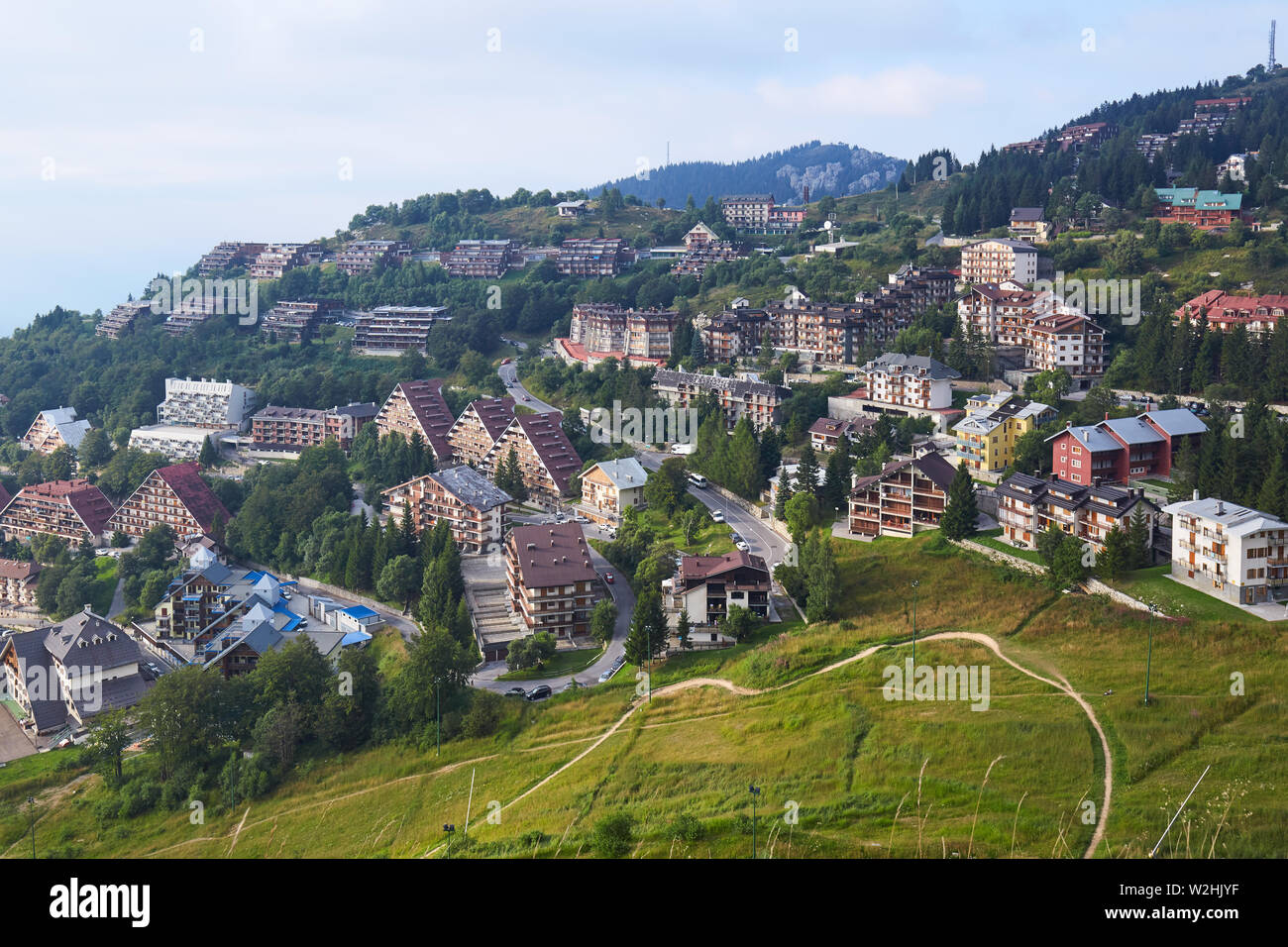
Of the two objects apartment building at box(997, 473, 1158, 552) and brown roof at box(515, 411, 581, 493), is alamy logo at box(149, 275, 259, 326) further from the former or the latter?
apartment building at box(997, 473, 1158, 552)

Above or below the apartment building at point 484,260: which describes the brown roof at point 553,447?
below

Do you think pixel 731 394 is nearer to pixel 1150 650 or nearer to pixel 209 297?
pixel 1150 650

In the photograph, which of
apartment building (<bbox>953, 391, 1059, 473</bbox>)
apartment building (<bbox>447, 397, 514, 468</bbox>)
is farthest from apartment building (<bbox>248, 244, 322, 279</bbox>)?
apartment building (<bbox>953, 391, 1059, 473</bbox>)

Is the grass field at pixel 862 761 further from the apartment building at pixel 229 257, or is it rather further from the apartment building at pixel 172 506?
the apartment building at pixel 229 257

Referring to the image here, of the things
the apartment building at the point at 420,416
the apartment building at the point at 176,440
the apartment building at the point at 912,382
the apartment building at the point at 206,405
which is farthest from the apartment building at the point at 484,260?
the apartment building at the point at 912,382

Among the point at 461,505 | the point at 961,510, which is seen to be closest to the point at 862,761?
the point at 961,510

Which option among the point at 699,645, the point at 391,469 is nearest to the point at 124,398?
the point at 391,469

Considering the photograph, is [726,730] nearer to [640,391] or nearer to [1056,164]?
[640,391]
